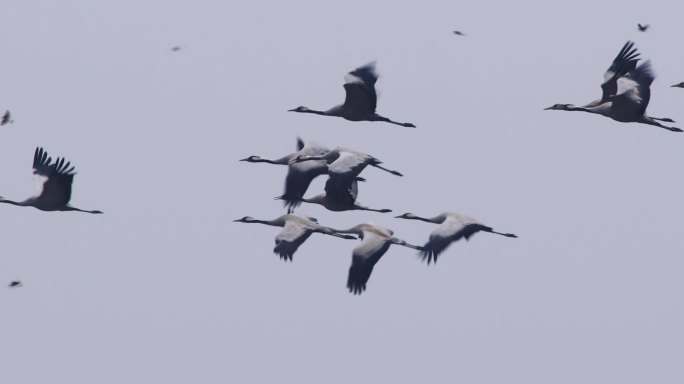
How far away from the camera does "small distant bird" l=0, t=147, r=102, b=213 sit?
115 ft

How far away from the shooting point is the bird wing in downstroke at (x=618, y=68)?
35.4 metres

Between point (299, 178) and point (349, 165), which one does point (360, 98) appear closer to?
point (349, 165)

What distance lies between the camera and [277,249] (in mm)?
34875

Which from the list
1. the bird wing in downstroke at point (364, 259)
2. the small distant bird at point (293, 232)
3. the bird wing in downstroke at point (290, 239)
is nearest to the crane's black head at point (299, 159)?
the small distant bird at point (293, 232)

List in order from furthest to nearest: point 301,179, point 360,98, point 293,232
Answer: point 301,179 → point 360,98 → point 293,232

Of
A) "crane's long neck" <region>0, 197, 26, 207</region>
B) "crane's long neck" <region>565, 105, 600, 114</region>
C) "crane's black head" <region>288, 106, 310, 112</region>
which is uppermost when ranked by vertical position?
"crane's long neck" <region>565, 105, 600, 114</region>

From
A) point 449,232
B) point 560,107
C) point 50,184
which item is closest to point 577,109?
point 560,107

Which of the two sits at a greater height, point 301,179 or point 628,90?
point 628,90

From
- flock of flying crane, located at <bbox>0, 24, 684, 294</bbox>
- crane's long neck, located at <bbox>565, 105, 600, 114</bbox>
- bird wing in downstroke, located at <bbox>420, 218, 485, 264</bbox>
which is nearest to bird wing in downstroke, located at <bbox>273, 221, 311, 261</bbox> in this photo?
flock of flying crane, located at <bbox>0, 24, 684, 294</bbox>

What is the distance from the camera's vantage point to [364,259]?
114 ft

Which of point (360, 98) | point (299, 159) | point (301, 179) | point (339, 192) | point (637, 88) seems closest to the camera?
point (637, 88)

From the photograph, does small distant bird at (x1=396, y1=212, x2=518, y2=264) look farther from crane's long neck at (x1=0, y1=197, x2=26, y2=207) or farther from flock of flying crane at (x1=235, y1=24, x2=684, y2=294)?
crane's long neck at (x1=0, y1=197, x2=26, y2=207)

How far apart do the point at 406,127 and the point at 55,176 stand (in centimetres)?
622

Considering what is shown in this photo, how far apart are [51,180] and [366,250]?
16.3 feet
